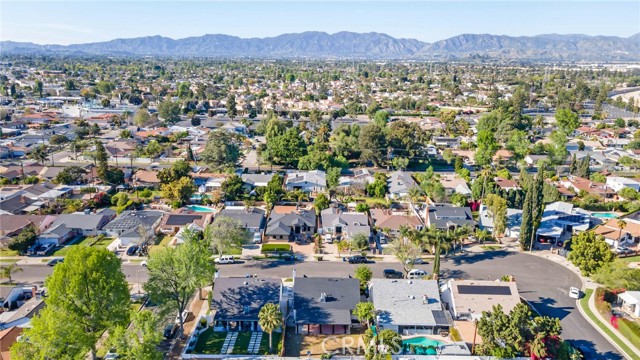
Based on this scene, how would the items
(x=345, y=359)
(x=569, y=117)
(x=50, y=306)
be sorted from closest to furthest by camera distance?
(x=50, y=306) → (x=345, y=359) → (x=569, y=117)

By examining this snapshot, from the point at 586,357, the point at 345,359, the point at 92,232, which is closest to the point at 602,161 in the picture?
the point at 586,357

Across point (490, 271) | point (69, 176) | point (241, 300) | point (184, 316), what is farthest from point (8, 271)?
point (490, 271)

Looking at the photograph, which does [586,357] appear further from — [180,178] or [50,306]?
[180,178]

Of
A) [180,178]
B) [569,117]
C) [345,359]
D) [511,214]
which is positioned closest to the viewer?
[345,359]

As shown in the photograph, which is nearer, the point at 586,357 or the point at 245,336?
the point at 586,357

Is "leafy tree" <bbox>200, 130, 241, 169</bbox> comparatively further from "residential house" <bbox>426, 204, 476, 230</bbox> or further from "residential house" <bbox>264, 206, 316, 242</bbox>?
"residential house" <bbox>426, 204, 476, 230</bbox>
